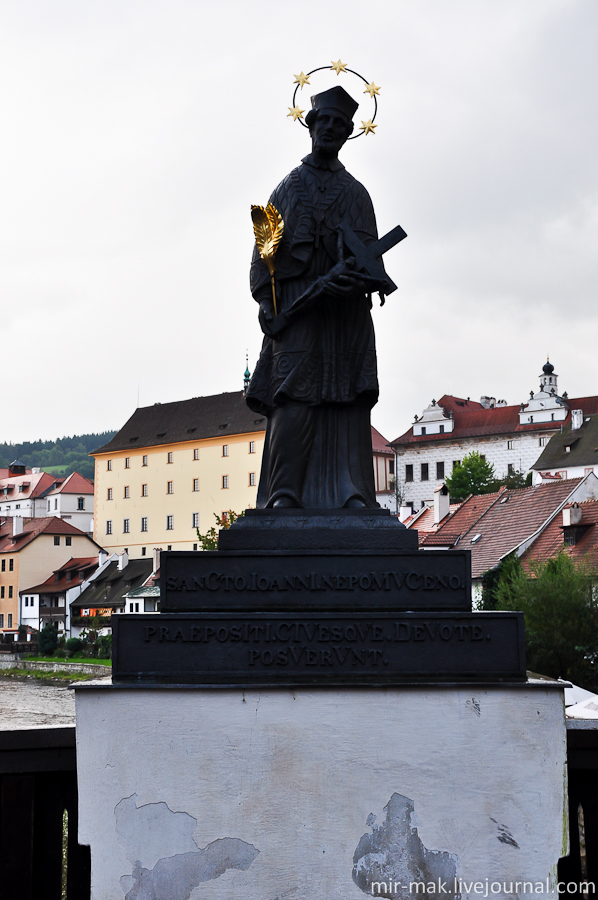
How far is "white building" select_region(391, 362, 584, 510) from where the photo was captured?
264ft

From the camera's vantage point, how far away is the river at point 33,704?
129 feet

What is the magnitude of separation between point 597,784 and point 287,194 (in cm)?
367

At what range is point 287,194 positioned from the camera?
6.02 m

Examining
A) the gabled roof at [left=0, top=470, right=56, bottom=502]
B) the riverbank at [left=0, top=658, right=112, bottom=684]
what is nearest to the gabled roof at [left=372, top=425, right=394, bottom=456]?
the gabled roof at [left=0, top=470, right=56, bottom=502]

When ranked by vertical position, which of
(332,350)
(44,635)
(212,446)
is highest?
(212,446)

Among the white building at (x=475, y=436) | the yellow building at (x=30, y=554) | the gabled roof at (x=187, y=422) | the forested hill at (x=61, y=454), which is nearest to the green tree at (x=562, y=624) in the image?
the gabled roof at (x=187, y=422)

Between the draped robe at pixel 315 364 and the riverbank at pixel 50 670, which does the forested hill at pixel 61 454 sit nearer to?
the riverbank at pixel 50 670

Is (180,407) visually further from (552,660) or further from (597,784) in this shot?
(597,784)

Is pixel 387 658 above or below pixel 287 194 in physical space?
below

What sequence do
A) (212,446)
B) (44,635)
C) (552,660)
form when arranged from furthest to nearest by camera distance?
(212,446) → (44,635) → (552,660)

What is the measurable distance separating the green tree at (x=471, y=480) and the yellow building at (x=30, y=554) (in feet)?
85.4

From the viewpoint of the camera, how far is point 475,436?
3260 inches

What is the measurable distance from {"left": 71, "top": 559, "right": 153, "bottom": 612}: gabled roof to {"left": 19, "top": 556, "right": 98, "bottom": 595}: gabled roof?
162 cm

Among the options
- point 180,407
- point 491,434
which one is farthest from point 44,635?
point 491,434
